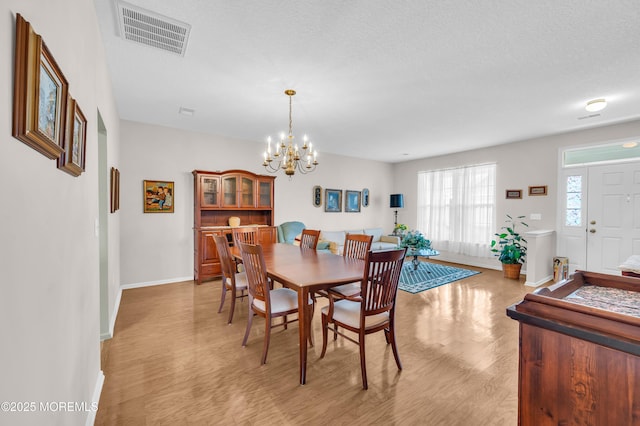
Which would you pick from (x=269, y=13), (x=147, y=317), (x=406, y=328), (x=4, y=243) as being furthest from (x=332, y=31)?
(x=147, y=317)

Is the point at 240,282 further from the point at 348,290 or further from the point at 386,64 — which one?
the point at 386,64

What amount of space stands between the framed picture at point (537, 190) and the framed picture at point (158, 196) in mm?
6434

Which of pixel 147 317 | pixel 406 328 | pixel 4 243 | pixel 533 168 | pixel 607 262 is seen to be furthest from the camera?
pixel 533 168

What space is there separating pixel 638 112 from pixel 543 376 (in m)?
4.92

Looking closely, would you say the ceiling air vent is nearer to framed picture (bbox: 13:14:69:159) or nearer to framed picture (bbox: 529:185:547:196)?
framed picture (bbox: 13:14:69:159)

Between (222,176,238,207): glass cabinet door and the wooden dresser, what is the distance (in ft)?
14.8

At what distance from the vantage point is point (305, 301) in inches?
82.0

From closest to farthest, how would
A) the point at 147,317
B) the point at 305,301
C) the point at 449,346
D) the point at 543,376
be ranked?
the point at 543,376 < the point at 305,301 < the point at 449,346 < the point at 147,317

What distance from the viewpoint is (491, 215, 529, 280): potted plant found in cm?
518

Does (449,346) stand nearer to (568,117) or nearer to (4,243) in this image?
(4,243)

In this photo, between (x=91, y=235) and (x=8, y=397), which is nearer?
(x=8, y=397)

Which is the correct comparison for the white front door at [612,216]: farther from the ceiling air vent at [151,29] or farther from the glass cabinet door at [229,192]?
the ceiling air vent at [151,29]

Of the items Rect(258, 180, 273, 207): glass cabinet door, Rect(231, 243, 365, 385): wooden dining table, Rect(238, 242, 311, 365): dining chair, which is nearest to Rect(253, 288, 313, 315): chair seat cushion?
Rect(238, 242, 311, 365): dining chair

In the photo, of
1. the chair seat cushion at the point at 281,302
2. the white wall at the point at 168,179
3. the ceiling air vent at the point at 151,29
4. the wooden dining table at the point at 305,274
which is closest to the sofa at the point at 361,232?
the white wall at the point at 168,179
